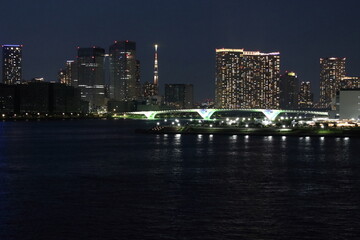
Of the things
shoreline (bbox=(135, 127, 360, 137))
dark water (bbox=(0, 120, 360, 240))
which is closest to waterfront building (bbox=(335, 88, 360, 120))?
shoreline (bbox=(135, 127, 360, 137))

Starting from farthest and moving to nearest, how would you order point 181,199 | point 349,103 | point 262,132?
point 349,103, point 262,132, point 181,199

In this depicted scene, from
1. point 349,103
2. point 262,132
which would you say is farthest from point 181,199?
point 349,103

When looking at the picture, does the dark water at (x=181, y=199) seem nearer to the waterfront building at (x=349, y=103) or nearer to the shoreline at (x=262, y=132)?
the shoreline at (x=262, y=132)

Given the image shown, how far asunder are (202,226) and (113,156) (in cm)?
3076

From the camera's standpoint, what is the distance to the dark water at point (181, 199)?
19.3 meters

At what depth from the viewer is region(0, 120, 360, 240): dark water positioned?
19328mm

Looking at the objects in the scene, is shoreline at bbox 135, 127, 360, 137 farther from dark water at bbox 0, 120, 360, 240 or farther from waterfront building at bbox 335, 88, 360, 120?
dark water at bbox 0, 120, 360, 240

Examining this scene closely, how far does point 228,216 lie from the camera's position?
21.5m

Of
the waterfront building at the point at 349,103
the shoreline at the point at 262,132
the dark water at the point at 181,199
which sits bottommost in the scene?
the dark water at the point at 181,199

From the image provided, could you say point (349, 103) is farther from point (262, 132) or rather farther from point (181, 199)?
point (181, 199)

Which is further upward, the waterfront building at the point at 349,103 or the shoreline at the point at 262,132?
the waterfront building at the point at 349,103

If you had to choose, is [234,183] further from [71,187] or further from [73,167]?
[73,167]

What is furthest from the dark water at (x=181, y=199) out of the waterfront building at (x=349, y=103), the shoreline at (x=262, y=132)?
the waterfront building at (x=349, y=103)

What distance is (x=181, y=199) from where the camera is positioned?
25406 mm
